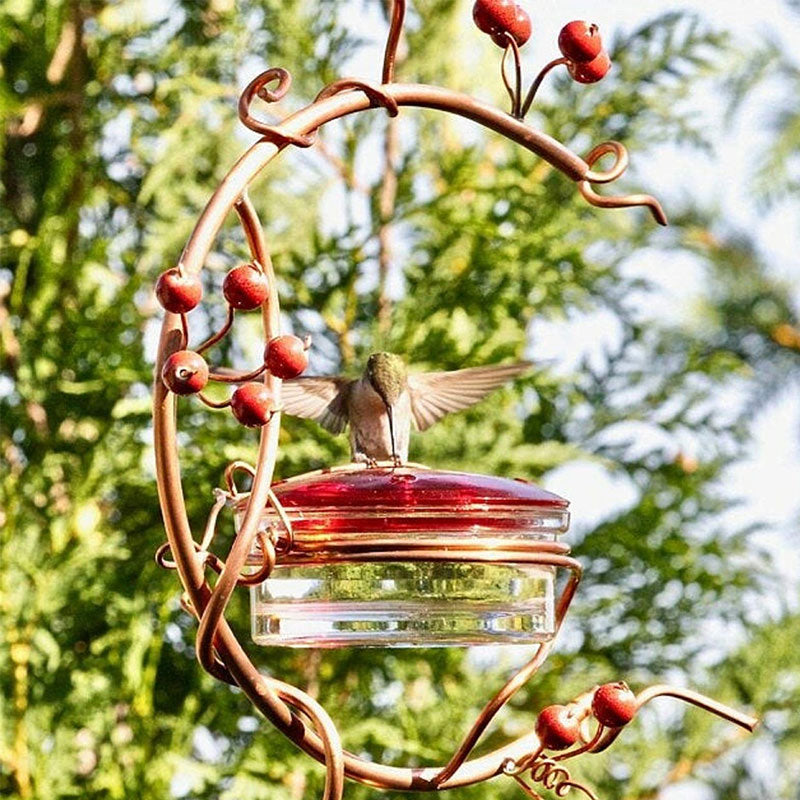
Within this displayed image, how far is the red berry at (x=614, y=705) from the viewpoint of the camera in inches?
41.1

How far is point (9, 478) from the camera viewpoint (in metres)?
2.47

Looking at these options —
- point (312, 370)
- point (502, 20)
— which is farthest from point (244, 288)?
point (312, 370)

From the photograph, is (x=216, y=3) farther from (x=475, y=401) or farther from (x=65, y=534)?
(x=475, y=401)

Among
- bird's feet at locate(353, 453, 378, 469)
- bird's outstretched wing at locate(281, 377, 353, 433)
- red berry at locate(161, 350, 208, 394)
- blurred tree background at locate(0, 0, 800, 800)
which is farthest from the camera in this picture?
blurred tree background at locate(0, 0, 800, 800)

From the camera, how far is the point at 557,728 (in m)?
1.07

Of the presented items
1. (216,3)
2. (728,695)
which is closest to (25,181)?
(216,3)

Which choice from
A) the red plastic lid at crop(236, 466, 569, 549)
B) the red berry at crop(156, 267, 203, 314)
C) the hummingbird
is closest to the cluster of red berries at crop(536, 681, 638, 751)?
the red plastic lid at crop(236, 466, 569, 549)

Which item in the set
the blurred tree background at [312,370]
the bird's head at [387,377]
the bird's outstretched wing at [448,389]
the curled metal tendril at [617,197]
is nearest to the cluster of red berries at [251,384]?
the curled metal tendril at [617,197]

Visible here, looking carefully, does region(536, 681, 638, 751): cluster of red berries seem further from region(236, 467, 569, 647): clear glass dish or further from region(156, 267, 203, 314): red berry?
region(156, 267, 203, 314): red berry

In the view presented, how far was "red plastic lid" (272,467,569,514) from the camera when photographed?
1.06 metres

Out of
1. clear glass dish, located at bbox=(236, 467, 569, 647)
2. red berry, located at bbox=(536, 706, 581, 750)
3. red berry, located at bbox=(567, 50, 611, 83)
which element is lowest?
red berry, located at bbox=(536, 706, 581, 750)

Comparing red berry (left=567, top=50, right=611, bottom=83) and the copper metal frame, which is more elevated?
red berry (left=567, top=50, right=611, bottom=83)

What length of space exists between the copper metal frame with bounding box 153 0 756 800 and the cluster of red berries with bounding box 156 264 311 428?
0.5 inches

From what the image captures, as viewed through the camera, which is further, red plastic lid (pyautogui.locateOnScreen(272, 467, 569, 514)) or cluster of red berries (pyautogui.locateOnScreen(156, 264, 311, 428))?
red plastic lid (pyautogui.locateOnScreen(272, 467, 569, 514))
